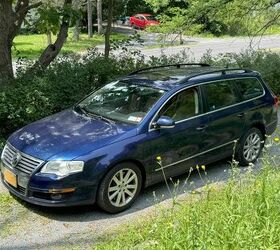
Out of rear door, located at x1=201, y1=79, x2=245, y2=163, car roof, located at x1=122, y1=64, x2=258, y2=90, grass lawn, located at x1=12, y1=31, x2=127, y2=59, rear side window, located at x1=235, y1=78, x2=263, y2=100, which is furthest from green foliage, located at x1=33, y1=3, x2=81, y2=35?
grass lawn, located at x1=12, y1=31, x2=127, y2=59

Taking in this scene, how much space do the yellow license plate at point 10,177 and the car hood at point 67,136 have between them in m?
0.31

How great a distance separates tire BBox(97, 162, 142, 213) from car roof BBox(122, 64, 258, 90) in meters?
1.32

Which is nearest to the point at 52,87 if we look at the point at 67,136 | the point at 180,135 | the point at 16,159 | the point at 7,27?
the point at 7,27

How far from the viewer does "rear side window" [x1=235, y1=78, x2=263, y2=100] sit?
23.9ft

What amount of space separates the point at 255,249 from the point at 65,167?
2427 mm

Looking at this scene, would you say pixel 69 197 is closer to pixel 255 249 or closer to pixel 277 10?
pixel 255 249

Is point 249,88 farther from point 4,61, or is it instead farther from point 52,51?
point 4,61

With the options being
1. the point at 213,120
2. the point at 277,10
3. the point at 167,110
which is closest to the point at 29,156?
the point at 167,110

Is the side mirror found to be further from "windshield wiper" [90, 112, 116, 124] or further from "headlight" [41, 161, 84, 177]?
"headlight" [41, 161, 84, 177]

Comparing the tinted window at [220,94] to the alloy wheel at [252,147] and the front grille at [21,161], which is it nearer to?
the alloy wheel at [252,147]

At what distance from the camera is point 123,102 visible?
247 inches

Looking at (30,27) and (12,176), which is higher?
(30,27)

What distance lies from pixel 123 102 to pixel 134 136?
2.62 feet

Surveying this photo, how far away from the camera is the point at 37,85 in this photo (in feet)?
26.8
